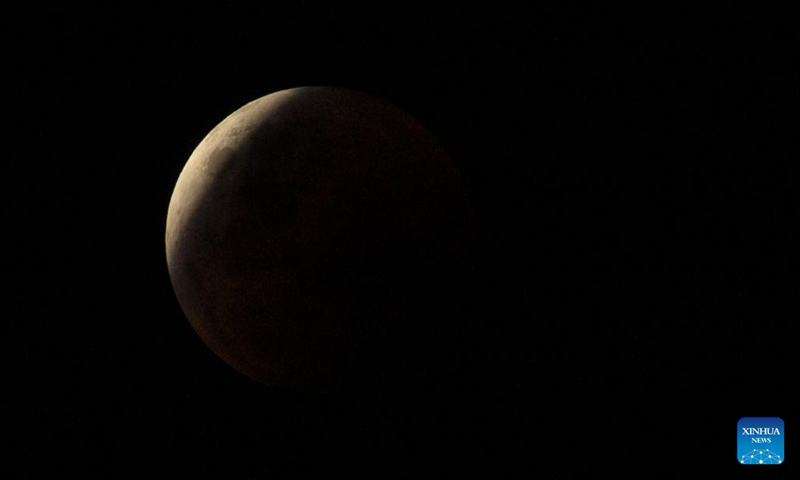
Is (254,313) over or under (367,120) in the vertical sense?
under

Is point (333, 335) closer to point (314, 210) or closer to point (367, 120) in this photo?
point (314, 210)

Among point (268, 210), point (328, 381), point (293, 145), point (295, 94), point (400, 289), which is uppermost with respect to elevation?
point (295, 94)

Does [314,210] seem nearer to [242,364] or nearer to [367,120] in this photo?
[367,120]

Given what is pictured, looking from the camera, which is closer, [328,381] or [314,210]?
[314,210]

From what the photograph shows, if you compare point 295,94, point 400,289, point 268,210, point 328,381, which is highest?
point 295,94

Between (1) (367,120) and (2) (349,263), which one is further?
(1) (367,120)

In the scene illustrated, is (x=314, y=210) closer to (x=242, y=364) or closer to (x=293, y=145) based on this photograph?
(x=293, y=145)

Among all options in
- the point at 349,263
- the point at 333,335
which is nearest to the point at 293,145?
the point at 349,263

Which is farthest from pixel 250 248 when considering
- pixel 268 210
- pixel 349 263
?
pixel 349 263

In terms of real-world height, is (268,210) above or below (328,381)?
above
